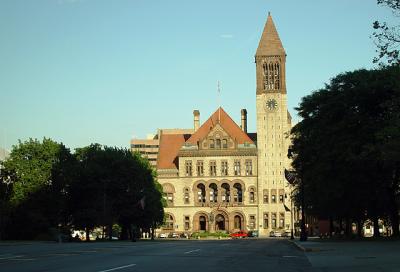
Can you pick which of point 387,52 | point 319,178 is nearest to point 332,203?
point 319,178

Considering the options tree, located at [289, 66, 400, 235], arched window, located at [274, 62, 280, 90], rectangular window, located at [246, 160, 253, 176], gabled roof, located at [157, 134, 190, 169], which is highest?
arched window, located at [274, 62, 280, 90]

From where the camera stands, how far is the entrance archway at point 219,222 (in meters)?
134

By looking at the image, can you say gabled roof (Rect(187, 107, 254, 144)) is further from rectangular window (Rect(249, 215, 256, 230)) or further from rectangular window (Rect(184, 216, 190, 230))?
rectangular window (Rect(184, 216, 190, 230))

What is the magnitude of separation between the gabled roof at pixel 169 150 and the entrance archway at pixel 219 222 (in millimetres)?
14321

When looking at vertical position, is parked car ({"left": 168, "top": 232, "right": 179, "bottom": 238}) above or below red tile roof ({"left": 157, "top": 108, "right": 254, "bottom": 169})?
below

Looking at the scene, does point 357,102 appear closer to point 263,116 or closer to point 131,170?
point 131,170

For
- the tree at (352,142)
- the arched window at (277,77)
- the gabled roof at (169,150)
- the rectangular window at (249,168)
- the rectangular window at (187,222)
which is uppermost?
the arched window at (277,77)

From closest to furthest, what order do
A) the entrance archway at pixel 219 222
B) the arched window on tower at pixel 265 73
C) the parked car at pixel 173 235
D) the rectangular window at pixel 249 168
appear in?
the parked car at pixel 173 235
the rectangular window at pixel 249 168
the arched window on tower at pixel 265 73
the entrance archway at pixel 219 222

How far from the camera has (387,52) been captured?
24.1 meters

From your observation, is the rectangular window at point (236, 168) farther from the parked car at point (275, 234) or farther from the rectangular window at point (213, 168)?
the parked car at point (275, 234)

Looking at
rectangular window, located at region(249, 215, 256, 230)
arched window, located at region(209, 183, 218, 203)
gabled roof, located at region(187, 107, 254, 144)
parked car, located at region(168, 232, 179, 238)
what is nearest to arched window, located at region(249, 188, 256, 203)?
rectangular window, located at region(249, 215, 256, 230)

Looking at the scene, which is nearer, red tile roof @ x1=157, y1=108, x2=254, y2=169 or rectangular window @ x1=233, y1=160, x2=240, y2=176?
rectangular window @ x1=233, y1=160, x2=240, y2=176

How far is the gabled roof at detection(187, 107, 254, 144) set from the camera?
135000 millimetres

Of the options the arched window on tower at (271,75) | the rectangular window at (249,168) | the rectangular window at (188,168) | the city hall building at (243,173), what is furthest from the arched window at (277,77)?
the rectangular window at (188,168)
